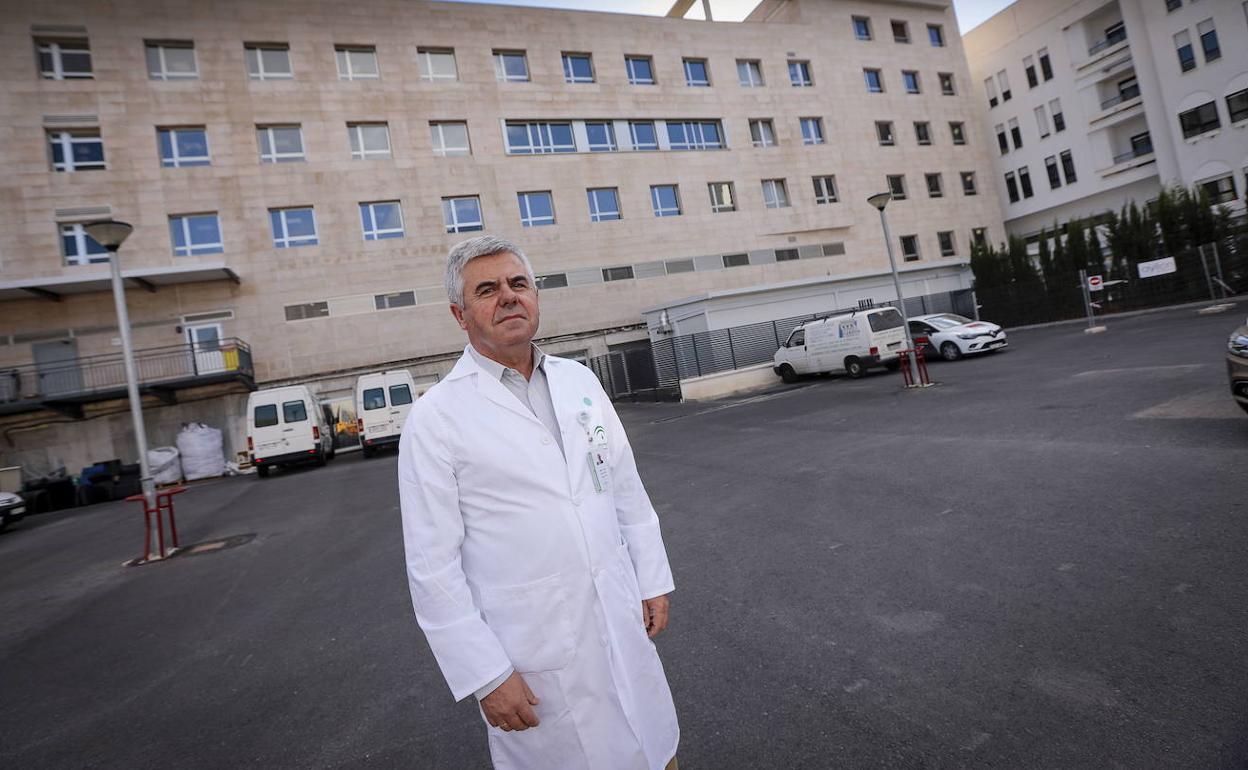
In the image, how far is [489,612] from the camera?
69.3 inches

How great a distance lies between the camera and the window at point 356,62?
25906 millimetres

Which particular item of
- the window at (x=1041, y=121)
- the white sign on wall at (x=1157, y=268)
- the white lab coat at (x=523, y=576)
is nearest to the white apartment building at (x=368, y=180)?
the white sign on wall at (x=1157, y=268)

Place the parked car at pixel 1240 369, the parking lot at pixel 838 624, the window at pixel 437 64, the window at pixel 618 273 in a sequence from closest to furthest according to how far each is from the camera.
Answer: the parking lot at pixel 838 624, the parked car at pixel 1240 369, the window at pixel 437 64, the window at pixel 618 273

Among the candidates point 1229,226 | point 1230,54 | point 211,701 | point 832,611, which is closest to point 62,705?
point 211,701

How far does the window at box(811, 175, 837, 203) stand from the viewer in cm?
3338

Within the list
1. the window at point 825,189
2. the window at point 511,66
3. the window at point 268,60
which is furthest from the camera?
the window at point 825,189

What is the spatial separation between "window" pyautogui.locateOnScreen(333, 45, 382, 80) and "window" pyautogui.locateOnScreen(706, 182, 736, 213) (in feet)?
55.0

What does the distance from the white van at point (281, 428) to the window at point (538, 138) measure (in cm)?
1580

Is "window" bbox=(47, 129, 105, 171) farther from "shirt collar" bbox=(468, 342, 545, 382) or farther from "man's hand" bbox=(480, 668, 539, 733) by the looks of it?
"man's hand" bbox=(480, 668, 539, 733)

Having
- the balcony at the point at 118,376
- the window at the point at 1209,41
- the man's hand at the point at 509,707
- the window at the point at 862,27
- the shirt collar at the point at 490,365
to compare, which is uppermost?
the window at the point at 862,27

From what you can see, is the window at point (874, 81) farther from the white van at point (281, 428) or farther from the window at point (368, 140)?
the white van at point (281, 428)

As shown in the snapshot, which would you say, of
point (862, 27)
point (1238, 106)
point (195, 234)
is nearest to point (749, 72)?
point (862, 27)

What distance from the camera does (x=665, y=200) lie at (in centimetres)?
3023

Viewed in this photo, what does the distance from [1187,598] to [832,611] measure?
1.72 m
